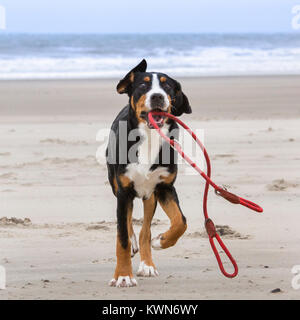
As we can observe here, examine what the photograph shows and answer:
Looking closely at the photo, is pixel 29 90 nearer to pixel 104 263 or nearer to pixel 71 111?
pixel 71 111

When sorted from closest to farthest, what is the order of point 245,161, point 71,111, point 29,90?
1. point 245,161
2. point 71,111
3. point 29,90

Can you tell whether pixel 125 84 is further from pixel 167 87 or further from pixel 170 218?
pixel 170 218

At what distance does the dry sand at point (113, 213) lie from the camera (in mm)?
5340

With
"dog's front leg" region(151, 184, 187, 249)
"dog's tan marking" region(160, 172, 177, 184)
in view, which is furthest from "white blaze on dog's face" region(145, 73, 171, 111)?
"dog's front leg" region(151, 184, 187, 249)

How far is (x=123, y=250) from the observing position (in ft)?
17.9

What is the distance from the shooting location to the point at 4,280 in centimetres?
538

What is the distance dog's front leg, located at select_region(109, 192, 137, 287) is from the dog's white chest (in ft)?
0.48

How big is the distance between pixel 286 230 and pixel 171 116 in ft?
6.87

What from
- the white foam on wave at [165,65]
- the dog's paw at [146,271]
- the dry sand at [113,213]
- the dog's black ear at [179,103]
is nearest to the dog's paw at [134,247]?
the dry sand at [113,213]

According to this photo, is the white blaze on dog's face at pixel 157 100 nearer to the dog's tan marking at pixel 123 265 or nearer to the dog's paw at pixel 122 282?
the dog's tan marking at pixel 123 265

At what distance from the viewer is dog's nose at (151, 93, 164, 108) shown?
5281 mm

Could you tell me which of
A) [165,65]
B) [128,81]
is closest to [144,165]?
[128,81]

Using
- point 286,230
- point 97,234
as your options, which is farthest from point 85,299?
point 286,230

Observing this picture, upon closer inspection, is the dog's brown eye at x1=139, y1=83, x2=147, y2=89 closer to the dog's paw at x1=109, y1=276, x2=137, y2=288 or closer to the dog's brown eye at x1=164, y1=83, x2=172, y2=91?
the dog's brown eye at x1=164, y1=83, x2=172, y2=91
